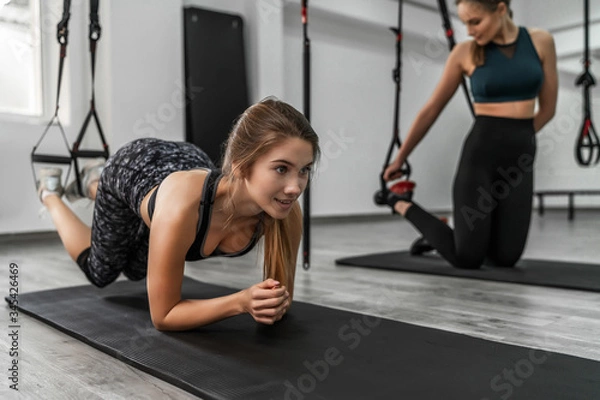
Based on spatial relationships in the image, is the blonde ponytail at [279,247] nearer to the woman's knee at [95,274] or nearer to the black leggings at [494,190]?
the woman's knee at [95,274]

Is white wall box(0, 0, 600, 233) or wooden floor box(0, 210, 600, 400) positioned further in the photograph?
white wall box(0, 0, 600, 233)

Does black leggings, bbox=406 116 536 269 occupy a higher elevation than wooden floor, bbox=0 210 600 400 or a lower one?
higher

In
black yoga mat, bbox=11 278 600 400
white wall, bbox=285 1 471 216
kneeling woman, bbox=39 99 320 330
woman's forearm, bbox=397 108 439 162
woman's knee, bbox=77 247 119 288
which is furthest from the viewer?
white wall, bbox=285 1 471 216

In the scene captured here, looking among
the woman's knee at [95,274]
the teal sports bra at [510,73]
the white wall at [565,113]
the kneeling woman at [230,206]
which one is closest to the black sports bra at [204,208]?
the kneeling woman at [230,206]

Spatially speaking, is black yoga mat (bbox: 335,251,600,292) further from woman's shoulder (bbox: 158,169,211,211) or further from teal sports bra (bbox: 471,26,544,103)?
woman's shoulder (bbox: 158,169,211,211)

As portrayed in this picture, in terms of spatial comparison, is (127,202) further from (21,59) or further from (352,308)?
(21,59)

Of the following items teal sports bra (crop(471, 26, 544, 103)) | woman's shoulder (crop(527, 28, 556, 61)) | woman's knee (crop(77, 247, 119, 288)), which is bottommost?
woman's knee (crop(77, 247, 119, 288))

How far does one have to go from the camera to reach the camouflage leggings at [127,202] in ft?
5.66

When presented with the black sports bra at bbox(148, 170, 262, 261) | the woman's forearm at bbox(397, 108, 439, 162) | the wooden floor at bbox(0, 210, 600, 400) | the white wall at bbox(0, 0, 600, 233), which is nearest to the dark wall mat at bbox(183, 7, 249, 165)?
the white wall at bbox(0, 0, 600, 233)

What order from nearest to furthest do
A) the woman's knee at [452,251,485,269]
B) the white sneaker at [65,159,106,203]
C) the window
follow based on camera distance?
1. the white sneaker at [65,159,106,203]
2. the woman's knee at [452,251,485,269]
3. the window

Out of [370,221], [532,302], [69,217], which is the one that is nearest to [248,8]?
[370,221]

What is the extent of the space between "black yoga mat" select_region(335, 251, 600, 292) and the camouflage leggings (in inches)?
53.0

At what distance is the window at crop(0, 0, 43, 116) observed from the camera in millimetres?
4113

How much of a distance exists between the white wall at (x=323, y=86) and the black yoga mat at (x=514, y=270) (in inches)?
94.4
